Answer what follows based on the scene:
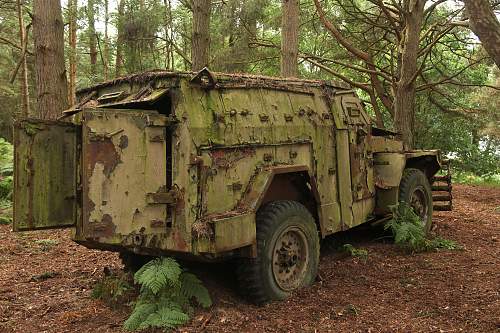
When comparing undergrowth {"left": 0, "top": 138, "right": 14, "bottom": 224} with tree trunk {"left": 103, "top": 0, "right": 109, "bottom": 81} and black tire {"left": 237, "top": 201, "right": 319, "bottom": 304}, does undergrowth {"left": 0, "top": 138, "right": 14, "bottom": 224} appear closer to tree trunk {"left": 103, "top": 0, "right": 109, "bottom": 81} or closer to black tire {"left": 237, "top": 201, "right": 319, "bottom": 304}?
black tire {"left": 237, "top": 201, "right": 319, "bottom": 304}

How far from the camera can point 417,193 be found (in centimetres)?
787

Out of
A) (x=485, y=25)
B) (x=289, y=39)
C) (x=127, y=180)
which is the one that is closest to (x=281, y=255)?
(x=127, y=180)

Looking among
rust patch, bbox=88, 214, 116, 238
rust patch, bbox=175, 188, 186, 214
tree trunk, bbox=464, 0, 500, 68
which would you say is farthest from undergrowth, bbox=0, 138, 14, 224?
tree trunk, bbox=464, 0, 500, 68

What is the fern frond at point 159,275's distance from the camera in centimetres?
404

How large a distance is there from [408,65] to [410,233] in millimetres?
6114

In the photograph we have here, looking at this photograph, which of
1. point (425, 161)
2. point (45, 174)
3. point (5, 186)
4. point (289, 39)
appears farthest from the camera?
point (5, 186)

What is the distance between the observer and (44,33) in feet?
28.6

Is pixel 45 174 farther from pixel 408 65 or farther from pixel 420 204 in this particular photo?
pixel 408 65

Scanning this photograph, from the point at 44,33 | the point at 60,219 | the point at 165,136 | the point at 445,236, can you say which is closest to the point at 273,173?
the point at 165,136

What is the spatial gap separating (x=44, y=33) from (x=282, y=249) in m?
6.11

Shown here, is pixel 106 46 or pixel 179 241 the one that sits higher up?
pixel 106 46

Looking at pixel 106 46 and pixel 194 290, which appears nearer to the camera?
pixel 194 290

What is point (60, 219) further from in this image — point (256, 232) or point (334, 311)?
point (334, 311)

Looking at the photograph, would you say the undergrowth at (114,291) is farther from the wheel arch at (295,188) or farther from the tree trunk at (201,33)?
the tree trunk at (201,33)
